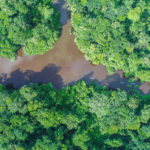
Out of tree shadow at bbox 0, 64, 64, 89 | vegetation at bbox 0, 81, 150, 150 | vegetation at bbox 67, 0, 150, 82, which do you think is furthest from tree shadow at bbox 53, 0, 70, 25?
vegetation at bbox 0, 81, 150, 150

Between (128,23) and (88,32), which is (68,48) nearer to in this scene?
(88,32)

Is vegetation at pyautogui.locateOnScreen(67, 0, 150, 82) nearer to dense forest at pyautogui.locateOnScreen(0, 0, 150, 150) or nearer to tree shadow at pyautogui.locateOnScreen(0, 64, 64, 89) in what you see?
dense forest at pyautogui.locateOnScreen(0, 0, 150, 150)

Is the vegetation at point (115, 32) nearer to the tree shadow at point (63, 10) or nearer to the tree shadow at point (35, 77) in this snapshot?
the tree shadow at point (63, 10)

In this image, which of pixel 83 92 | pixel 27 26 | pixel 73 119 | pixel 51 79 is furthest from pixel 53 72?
pixel 73 119

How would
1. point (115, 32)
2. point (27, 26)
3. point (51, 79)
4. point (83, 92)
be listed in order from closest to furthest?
point (27, 26) → point (115, 32) → point (83, 92) → point (51, 79)

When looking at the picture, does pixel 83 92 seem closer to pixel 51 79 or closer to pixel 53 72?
pixel 51 79

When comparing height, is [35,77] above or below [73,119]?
above

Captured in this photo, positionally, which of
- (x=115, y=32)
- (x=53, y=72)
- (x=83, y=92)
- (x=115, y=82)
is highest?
(x=115, y=32)

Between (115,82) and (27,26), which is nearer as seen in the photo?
(27,26)
